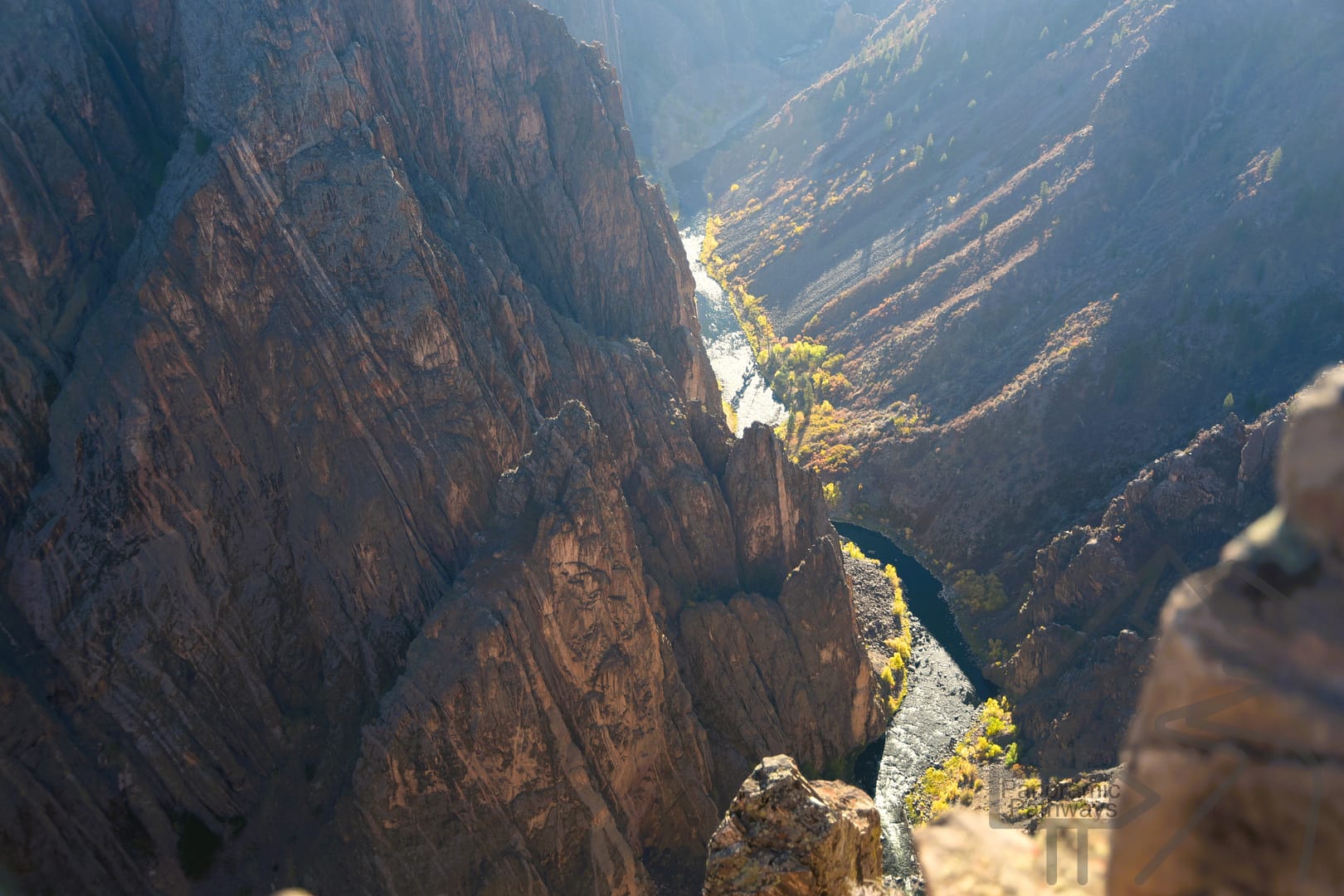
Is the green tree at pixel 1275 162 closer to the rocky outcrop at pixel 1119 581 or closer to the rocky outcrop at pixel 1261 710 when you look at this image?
the rocky outcrop at pixel 1119 581

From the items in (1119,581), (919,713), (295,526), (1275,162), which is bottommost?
(919,713)

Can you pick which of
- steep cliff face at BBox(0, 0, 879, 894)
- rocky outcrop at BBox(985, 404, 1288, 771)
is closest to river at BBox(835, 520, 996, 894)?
rocky outcrop at BBox(985, 404, 1288, 771)

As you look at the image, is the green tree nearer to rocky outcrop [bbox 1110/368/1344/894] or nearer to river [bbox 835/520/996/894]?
river [bbox 835/520/996/894]

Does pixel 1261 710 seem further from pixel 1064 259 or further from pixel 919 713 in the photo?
pixel 1064 259

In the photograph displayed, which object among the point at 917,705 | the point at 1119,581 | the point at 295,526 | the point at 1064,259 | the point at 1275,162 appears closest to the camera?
the point at 295,526

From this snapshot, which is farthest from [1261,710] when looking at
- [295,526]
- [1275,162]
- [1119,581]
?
[1275,162]
